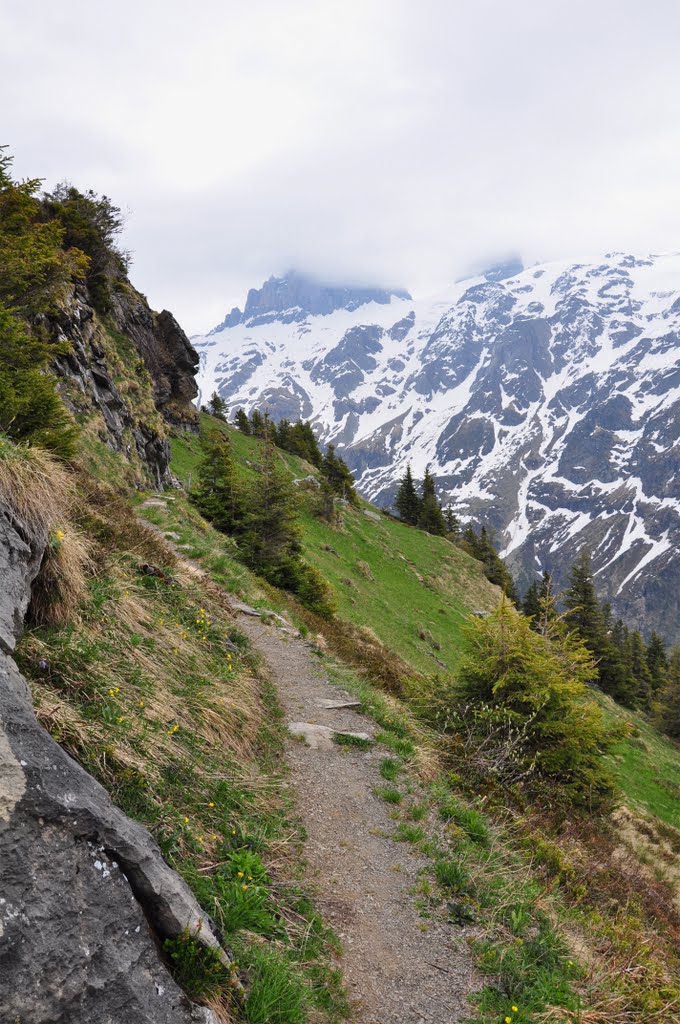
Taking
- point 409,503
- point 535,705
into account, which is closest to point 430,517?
point 409,503

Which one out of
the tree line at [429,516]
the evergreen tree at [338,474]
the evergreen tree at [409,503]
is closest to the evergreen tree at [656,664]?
the tree line at [429,516]

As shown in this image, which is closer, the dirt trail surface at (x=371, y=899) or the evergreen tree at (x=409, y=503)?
the dirt trail surface at (x=371, y=899)

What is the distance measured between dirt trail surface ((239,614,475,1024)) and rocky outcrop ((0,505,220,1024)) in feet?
7.01

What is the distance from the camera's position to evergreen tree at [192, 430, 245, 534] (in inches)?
886

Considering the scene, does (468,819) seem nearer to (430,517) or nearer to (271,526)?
(271,526)

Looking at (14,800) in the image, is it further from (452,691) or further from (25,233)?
(25,233)

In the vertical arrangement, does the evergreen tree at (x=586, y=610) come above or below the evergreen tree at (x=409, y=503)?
below

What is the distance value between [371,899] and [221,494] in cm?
1918

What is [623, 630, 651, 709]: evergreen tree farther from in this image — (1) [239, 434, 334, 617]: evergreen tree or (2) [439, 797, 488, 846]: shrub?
(2) [439, 797, 488, 846]: shrub

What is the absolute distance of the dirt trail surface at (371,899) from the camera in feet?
15.3

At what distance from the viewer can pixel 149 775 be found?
498 centimetres

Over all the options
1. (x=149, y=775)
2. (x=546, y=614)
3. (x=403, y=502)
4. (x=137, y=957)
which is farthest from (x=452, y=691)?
(x=403, y=502)

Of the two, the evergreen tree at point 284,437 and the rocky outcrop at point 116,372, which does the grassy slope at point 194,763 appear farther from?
the evergreen tree at point 284,437

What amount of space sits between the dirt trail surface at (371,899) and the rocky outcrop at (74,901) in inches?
84.1
